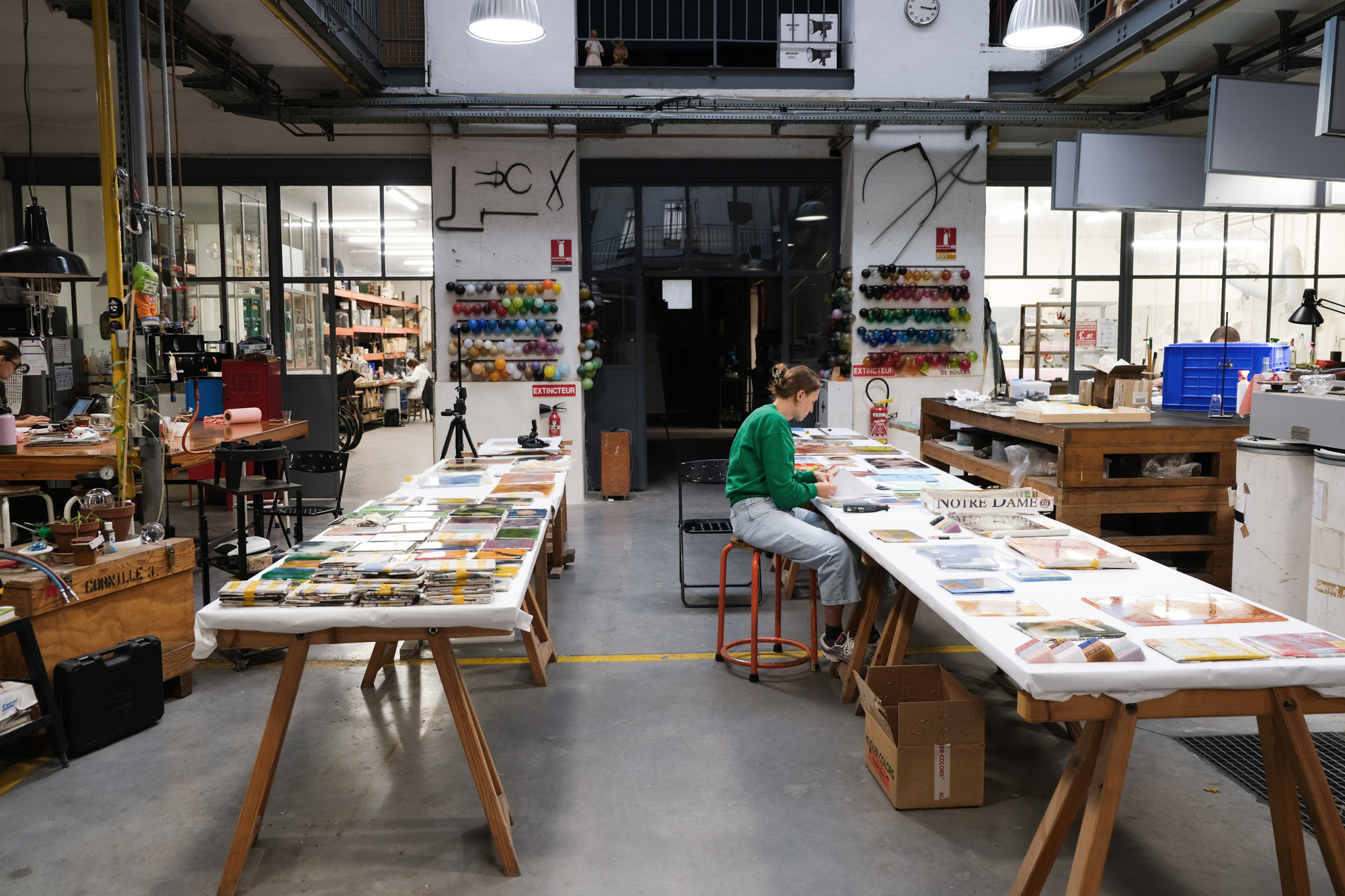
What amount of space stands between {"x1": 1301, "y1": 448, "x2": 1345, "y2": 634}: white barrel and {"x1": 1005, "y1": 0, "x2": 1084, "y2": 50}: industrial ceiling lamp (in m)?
3.59

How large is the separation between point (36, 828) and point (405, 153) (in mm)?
7681

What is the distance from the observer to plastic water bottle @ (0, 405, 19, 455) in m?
5.33

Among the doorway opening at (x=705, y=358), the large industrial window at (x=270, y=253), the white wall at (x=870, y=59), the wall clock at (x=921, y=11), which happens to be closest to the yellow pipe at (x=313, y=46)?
the white wall at (x=870, y=59)

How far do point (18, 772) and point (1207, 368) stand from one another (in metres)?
6.67

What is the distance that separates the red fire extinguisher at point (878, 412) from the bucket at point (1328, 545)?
5.20 meters

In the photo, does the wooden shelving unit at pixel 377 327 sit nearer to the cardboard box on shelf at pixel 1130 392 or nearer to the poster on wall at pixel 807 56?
the poster on wall at pixel 807 56

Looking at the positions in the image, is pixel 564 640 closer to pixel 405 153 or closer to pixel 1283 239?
pixel 405 153

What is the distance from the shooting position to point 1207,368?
6.16 metres

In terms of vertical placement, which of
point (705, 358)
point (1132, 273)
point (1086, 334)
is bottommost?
point (705, 358)

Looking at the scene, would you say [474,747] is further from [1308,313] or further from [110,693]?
[1308,313]

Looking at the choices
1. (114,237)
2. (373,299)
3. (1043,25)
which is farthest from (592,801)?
(373,299)

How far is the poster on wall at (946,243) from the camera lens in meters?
9.32

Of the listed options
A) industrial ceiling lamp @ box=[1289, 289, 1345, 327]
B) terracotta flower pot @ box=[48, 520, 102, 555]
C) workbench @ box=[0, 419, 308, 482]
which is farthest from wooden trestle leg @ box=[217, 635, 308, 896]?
industrial ceiling lamp @ box=[1289, 289, 1345, 327]

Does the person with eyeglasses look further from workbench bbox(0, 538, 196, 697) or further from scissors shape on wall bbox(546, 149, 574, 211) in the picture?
scissors shape on wall bbox(546, 149, 574, 211)
